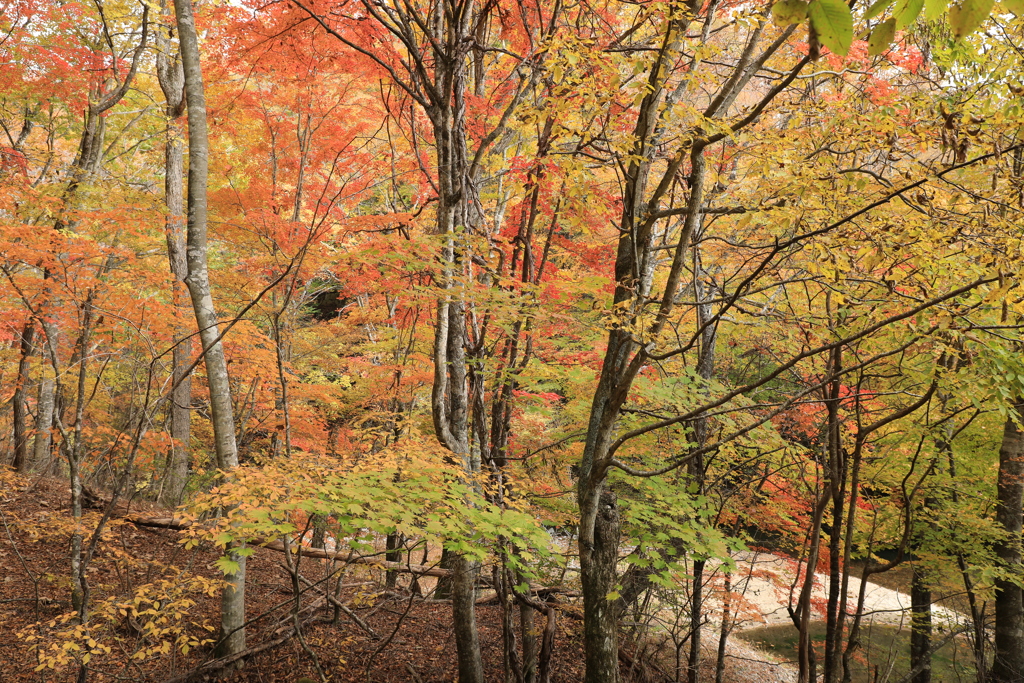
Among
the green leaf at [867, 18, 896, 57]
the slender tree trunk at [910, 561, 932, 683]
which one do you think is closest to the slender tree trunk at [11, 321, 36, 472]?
the green leaf at [867, 18, 896, 57]

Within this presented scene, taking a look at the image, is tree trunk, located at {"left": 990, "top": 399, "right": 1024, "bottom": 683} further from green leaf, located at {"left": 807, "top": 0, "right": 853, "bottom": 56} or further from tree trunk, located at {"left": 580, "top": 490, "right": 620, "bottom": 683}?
green leaf, located at {"left": 807, "top": 0, "right": 853, "bottom": 56}

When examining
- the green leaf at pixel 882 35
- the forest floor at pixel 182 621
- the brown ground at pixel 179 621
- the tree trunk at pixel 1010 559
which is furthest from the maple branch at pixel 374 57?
the tree trunk at pixel 1010 559

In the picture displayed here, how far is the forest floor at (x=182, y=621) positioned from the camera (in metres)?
5.41

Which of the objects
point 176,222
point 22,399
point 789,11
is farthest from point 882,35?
point 22,399

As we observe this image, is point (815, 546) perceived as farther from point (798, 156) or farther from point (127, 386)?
point (127, 386)

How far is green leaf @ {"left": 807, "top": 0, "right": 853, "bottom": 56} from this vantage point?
1.13 metres

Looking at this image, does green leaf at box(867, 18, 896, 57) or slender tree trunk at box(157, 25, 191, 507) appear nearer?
green leaf at box(867, 18, 896, 57)

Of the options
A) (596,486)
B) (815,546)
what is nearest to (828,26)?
(596,486)

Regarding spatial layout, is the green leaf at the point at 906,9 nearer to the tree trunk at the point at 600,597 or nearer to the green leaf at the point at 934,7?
the green leaf at the point at 934,7

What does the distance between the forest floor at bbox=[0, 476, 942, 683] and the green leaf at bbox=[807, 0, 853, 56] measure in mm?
4808

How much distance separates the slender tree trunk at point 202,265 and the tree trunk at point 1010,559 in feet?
29.8

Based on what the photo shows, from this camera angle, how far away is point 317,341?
48.7 ft

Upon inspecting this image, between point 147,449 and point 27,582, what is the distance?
8.96 feet

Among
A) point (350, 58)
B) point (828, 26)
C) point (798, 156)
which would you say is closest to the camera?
point (828, 26)
